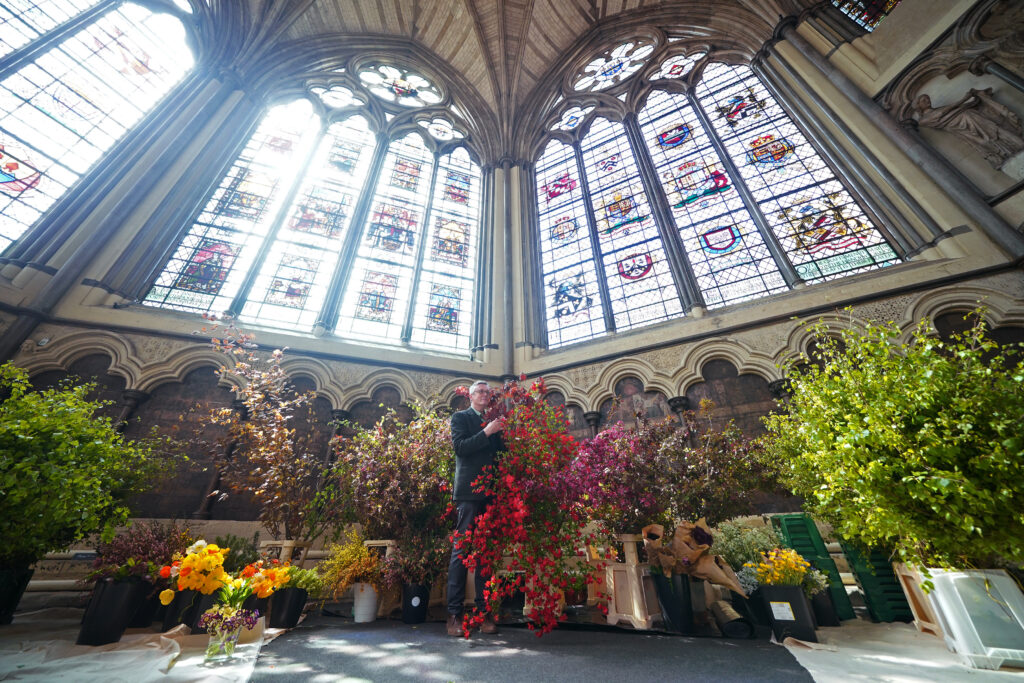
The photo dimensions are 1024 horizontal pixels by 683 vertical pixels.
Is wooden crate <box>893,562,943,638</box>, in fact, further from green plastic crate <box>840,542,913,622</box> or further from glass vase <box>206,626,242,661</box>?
glass vase <box>206,626,242,661</box>

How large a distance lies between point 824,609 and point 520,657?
2.50 metres

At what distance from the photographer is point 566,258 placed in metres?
8.31

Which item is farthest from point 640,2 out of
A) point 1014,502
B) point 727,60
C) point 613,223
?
point 1014,502

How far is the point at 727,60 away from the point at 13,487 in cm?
1360

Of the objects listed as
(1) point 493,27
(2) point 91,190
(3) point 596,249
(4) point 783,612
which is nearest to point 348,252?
(2) point 91,190

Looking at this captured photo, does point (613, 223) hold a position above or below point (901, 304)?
above

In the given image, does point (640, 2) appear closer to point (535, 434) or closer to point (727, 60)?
point (727, 60)

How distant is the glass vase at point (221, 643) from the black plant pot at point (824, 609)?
3.85 meters

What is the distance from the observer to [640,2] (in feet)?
36.1

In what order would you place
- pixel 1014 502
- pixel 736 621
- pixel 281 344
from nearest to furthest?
pixel 1014 502 < pixel 736 621 < pixel 281 344

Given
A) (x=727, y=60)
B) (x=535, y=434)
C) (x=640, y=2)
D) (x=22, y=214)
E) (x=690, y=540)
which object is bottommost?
(x=690, y=540)

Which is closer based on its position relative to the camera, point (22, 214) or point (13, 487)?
point (13, 487)

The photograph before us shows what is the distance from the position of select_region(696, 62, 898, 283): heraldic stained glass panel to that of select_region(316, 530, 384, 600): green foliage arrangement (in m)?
6.94

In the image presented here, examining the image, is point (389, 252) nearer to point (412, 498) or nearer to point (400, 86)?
point (412, 498)
